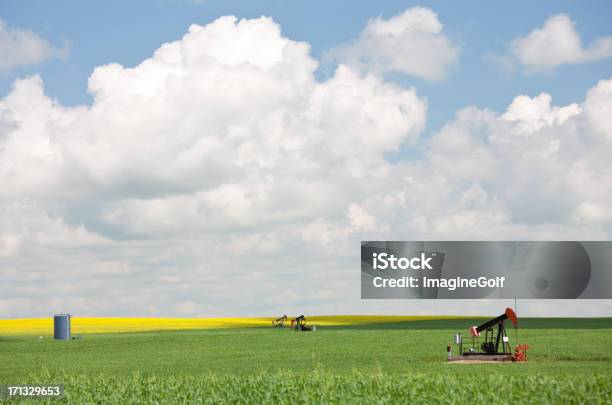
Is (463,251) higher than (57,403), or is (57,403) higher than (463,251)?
(463,251)

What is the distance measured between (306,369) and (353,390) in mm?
10650

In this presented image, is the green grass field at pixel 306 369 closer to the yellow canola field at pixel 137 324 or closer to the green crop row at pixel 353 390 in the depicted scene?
the green crop row at pixel 353 390

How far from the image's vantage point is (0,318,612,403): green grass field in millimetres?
25922

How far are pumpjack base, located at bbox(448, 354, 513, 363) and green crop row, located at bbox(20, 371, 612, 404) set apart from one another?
38.1ft

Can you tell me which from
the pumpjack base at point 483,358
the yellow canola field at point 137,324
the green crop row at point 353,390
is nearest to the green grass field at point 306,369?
the green crop row at point 353,390

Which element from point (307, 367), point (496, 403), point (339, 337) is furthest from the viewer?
point (339, 337)

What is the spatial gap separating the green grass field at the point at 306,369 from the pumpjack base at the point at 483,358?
87 cm

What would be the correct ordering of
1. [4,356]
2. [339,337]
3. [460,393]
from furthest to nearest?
[339,337] → [4,356] → [460,393]

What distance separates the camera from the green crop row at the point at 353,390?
2478cm

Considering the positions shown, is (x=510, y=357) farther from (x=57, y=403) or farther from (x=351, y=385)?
(x=57, y=403)

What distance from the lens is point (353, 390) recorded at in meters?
26.5

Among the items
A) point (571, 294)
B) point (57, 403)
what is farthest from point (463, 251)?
point (57, 403)

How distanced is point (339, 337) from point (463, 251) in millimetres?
10782

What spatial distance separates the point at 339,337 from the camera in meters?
59.6
